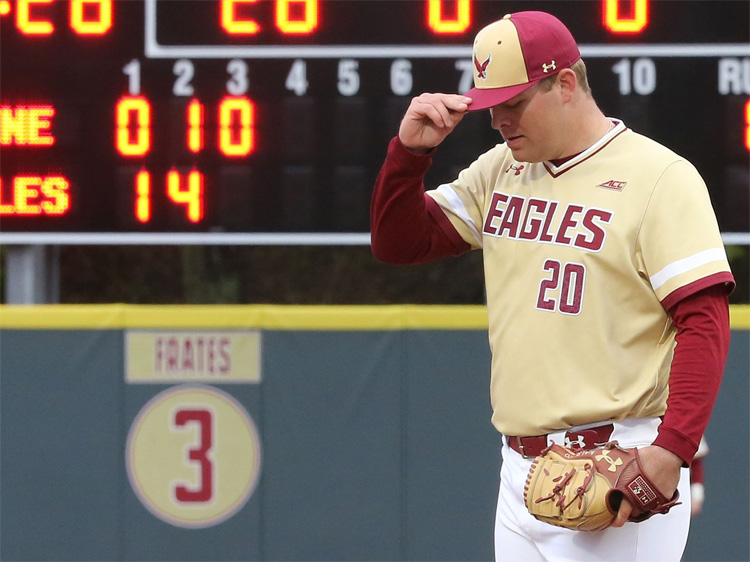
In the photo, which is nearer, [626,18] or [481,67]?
[481,67]

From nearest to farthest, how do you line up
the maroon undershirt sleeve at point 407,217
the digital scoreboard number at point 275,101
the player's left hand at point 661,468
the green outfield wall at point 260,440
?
the player's left hand at point 661,468 < the maroon undershirt sleeve at point 407,217 < the green outfield wall at point 260,440 < the digital scoreboard number at point 275,101

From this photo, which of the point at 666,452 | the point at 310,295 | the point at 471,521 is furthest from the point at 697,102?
the point at 310,295

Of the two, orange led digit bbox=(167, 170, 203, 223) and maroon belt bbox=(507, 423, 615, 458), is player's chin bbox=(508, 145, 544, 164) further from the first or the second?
orange led digit bbox=(167, 170, 203, 223)

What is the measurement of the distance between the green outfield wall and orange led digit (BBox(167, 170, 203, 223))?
19.3 inches

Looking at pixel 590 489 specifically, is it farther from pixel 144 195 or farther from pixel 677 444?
pixel 144 195

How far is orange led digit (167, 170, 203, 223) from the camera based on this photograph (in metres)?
5.17

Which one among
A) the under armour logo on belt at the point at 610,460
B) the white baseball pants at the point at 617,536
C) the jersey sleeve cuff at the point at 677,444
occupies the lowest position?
the white baseball pants at the point at 617,536

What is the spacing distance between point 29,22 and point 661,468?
4.17 meters

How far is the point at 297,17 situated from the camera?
5195mm

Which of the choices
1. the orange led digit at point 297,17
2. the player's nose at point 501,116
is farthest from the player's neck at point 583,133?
the orange led digit at point 297,17

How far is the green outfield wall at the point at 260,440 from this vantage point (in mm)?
4863

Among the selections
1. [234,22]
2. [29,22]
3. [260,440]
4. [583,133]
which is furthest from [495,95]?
[29,22]

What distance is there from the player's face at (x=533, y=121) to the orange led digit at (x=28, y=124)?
3.51 meters

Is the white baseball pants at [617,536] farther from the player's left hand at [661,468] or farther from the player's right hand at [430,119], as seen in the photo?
the player's right hand at [430,119]
